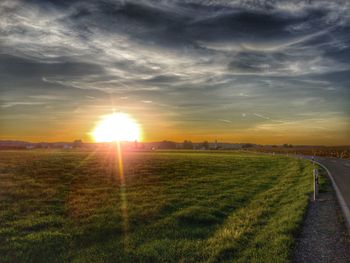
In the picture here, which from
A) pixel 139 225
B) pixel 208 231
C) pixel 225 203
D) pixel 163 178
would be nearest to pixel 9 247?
pixel 139 225

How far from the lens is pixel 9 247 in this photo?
971 centimetres

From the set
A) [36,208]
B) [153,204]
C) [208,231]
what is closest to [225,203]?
[153,204]

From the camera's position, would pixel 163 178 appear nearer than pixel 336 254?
No

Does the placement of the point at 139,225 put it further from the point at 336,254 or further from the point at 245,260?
the point at 336,254

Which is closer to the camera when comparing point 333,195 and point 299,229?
point 299,229

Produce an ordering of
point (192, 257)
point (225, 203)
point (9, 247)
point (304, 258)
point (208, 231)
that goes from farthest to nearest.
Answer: point (225, 203), point (208, 231), point (9, 247), point (192, 257), point (304, 258)

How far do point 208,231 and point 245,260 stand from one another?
3329 mm

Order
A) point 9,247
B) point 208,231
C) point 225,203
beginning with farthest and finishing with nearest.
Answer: point 225,203 → point 208,231 → point 9,247

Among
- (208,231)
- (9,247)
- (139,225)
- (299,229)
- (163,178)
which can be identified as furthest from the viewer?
(163,178)

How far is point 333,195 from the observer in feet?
57.0

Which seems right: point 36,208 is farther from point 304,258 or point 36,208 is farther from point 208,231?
point 304,258

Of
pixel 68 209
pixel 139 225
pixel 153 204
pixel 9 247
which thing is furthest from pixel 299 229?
pixel 68 209

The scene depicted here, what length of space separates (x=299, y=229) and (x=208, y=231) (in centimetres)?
299

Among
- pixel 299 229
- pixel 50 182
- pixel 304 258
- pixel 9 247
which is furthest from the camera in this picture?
pixel 50 182
